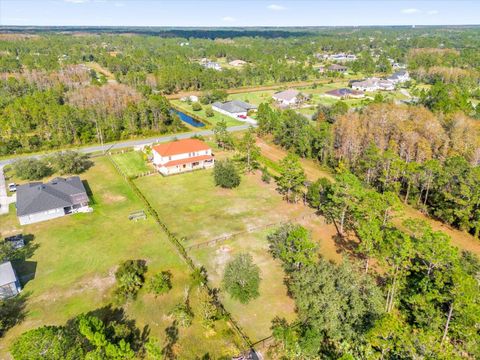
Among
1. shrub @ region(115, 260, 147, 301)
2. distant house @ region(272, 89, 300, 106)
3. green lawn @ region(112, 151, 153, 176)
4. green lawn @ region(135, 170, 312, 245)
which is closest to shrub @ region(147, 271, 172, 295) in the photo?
shrub @ region(115, 260, 147, 301)

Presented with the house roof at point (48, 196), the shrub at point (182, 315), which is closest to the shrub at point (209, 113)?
the house roof at point (48, 196)

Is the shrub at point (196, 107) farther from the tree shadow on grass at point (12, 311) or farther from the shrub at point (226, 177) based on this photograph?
the tree shadow on grass at point (12, 311)

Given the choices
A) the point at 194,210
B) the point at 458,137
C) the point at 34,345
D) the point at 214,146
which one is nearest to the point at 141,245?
the point at 194,210

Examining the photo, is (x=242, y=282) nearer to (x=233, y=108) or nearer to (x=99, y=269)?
(x=99, y=269)

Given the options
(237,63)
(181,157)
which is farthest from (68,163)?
(237,63)

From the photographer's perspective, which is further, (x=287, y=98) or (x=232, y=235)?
(x=287, y=98)

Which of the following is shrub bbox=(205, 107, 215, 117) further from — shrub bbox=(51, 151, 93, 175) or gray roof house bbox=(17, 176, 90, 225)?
gray roof house bbox=(17, 176, 90, 225)
